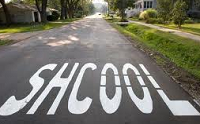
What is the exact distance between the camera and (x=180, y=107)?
5105 millimetres

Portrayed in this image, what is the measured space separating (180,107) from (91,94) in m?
2.12

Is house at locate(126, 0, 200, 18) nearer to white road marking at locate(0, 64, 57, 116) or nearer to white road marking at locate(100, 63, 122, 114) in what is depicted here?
white road marking at locate(100, 63, 122, 114)

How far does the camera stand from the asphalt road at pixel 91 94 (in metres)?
4.64

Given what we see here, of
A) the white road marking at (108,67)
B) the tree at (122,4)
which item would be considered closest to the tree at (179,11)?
the white road marking at (108,67)

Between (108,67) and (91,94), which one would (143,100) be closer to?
(91,94)

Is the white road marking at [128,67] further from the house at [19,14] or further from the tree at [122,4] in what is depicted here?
the house at [19,14]

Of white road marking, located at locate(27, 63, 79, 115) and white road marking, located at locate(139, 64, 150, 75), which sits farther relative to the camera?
white road marking, located at locate(139, 64, 150, 75)

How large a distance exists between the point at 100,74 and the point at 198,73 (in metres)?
3.37

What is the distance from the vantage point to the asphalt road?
15.2 ft

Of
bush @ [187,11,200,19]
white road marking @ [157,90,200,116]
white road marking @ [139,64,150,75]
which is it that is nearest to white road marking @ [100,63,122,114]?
white road marking @ [157,90,200,116]

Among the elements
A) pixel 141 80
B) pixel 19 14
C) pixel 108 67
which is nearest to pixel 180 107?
pixel 141 80

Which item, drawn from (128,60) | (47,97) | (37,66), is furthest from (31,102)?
(128,60)

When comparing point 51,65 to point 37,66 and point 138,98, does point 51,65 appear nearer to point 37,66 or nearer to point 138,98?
point 37,66

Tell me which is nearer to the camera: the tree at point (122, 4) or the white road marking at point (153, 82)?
the white road marking at point (153, 82)
